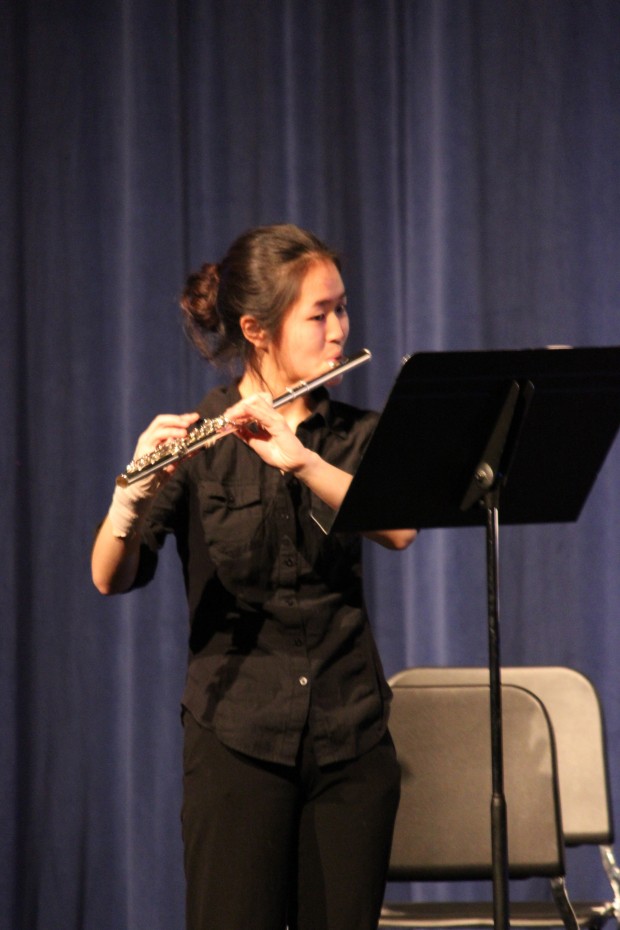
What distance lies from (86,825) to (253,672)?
1.57 m

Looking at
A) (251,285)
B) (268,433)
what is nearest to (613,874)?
(268,433)

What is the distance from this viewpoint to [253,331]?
6.14ft

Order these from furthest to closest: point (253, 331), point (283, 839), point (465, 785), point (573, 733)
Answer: point (573, 733) → point (465, 785) → point (253, 331) → point (283, 839)

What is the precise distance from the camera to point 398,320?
9.98 feet

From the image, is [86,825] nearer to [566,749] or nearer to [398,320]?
[566,749]

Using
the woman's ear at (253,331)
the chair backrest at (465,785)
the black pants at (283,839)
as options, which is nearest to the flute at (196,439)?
the woman's ear at (253,331)

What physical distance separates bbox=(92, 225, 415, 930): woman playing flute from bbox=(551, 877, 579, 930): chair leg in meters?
0.66

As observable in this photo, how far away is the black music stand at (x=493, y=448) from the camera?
155 cm

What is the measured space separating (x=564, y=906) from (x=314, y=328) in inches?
46.7

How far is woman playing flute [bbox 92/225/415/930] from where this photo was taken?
162 cm

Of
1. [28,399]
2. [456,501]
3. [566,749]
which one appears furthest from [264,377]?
[28,399]

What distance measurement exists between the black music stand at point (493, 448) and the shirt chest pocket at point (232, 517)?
193 mm

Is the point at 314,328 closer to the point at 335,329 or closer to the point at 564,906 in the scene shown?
the point at 335,329

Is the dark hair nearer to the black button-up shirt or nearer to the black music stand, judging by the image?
the black button-up shirt
